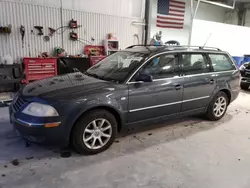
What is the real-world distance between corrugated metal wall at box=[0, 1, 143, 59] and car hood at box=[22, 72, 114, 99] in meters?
3.39

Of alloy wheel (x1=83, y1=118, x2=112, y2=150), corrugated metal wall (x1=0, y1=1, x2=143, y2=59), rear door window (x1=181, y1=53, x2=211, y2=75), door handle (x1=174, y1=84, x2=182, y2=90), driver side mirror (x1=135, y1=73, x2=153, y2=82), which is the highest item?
corrugated metal wall (x1=0, y1=1, x2=143, y2=59)

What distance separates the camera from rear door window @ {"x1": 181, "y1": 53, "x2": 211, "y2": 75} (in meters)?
3.30

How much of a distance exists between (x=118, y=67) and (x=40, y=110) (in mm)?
1269

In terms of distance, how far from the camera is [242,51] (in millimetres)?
11375

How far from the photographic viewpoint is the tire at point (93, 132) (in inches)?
97.8

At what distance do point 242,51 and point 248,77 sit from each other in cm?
549

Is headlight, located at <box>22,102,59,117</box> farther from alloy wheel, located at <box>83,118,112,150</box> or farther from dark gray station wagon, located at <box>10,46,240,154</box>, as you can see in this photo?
alloy wheel, located at <box>83,118,112,150</box>

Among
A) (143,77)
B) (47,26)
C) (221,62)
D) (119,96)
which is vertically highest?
(47,26)

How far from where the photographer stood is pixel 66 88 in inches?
100

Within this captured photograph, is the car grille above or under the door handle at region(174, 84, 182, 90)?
under

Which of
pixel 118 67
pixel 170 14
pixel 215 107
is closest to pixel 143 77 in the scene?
pixel 118 67

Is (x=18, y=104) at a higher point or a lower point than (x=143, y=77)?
lower

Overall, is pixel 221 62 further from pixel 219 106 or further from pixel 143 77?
pixel 143 77

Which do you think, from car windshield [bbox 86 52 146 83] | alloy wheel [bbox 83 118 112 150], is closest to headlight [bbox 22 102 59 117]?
alloy wheel [bbox 83 118 112 150]
